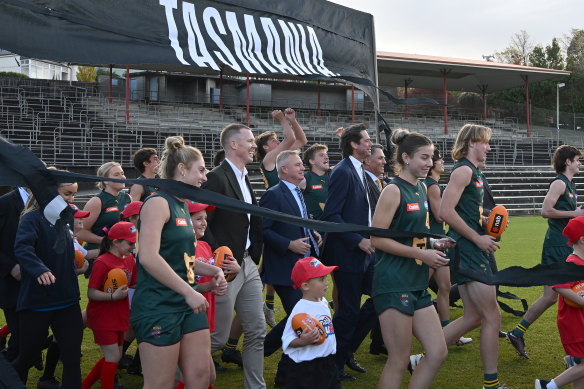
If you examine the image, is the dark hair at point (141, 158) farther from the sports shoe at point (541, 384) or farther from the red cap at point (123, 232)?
the sports shoe at point (541, 384)

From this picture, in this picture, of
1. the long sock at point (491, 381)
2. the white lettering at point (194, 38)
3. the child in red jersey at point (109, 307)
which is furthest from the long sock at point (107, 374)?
the long sock at point (491, 381)

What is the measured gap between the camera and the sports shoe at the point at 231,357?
5.93 metres

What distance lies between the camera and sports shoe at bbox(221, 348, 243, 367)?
19.4ft

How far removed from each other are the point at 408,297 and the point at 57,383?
306cm

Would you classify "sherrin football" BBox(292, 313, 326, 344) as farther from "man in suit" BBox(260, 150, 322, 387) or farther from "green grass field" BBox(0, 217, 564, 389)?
"green grass field" BBox(0, 217, 564, 389)

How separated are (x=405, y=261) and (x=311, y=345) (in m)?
0.85

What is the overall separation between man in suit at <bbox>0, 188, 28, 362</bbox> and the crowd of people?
0.01 m

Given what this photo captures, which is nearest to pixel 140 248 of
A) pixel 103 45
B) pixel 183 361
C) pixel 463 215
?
pixel 183 361

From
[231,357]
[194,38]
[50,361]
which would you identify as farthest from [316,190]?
[194,38]

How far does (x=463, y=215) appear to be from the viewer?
16.6 feet

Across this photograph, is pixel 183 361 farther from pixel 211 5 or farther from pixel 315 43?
pixel 315 43

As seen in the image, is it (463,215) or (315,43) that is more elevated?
(315,43)

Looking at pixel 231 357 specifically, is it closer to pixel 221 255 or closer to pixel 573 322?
pixel 221 255

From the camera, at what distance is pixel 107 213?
6.71 meters
